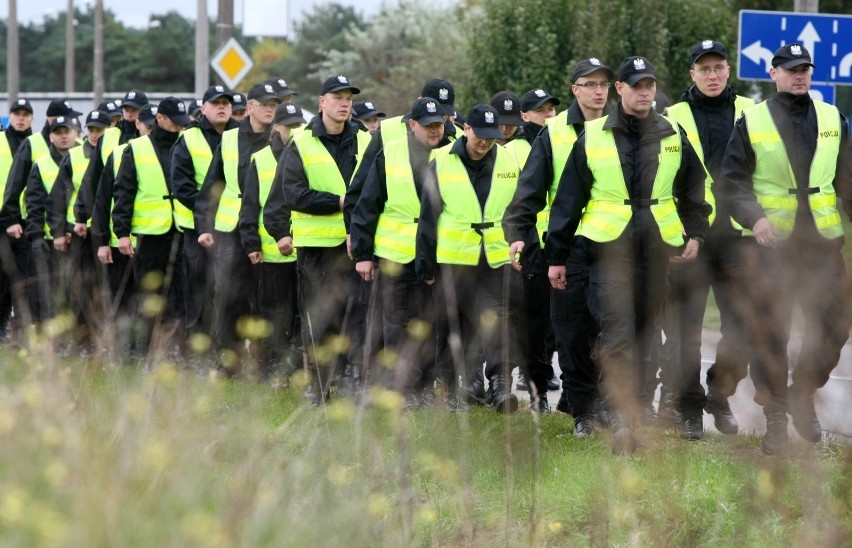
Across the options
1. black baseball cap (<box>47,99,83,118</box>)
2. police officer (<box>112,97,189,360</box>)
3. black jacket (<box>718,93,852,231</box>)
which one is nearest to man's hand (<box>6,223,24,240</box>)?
black baseball cap (<box>47,99,83,118</box>)

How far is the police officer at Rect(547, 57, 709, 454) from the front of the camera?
27.8ft

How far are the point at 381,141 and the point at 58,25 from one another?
92.5 meters

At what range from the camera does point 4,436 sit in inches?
197

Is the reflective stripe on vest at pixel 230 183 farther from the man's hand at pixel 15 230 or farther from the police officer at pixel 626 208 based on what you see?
the police officer at pixel 626 208

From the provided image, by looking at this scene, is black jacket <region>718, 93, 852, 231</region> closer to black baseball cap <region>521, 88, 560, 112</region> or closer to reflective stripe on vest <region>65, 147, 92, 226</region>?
black baseball cap <region>521, 88, 560, 112</region>

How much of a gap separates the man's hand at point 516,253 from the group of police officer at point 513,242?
0.01 metres

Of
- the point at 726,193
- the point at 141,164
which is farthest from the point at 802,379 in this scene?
the point at 141,164

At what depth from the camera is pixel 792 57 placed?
28.2 ft

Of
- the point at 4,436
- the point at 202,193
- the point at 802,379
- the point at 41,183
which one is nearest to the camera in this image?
the point at 4,436

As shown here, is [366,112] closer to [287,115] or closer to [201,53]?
[287,115]

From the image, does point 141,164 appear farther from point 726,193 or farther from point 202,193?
point 726,193

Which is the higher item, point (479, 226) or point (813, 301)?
point (479, 226)

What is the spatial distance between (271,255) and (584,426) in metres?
3.40

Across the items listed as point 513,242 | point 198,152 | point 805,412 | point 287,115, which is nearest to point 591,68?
point 513,242
